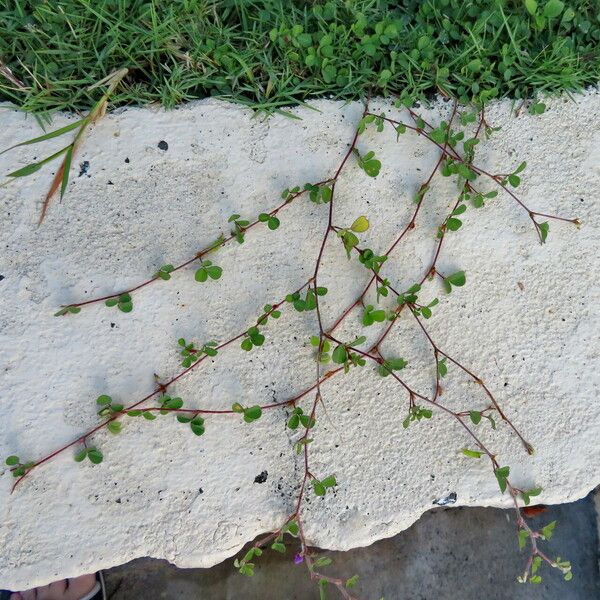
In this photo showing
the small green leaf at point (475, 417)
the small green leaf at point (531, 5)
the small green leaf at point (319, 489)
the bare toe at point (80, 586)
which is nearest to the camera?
the small green leaf at point (319, 489)

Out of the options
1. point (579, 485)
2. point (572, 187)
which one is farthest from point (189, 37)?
point (579, 485)

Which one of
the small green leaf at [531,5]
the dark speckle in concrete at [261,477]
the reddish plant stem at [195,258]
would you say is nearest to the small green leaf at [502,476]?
the dark speckle in concrete at [261,477]

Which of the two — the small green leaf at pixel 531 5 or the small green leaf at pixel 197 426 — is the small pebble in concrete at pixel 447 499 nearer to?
the small green leaf at pixel 197 426

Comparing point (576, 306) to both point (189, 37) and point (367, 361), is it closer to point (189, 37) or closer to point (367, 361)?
point (367, 361)

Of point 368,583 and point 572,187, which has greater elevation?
point 572,187

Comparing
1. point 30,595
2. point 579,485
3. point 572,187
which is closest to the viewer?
point 579,485

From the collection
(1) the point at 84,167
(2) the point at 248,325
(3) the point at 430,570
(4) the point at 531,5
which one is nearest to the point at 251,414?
(2) the point at 248,325

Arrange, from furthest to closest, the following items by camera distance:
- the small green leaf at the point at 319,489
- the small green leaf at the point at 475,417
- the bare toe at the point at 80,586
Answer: the bare toe at the point at 80,586 → the small green leaf at the point at 475,417 → the small green leaf at the point at 319,489

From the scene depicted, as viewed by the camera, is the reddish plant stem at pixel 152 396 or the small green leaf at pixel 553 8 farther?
the small green leaf at pixel 553 8
